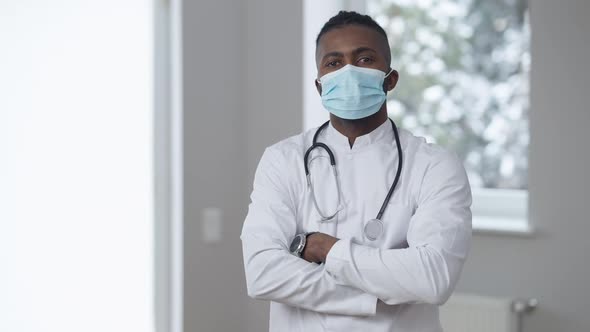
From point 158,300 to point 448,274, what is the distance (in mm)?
1360

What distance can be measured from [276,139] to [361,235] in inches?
51.2

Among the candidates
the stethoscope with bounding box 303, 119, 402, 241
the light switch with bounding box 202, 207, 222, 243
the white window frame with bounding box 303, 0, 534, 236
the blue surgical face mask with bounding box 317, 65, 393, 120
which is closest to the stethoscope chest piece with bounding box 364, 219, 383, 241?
the stethoscope with bounding box 303, 119, 402, 241

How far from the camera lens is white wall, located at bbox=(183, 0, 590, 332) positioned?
2.47 metres

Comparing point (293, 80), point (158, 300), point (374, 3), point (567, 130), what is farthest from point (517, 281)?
point (374, 3)

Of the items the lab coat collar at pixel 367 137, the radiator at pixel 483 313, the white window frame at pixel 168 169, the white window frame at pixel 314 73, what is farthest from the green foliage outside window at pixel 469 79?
the lab coat collar at pixel 367 137

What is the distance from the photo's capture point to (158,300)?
98.5 inches

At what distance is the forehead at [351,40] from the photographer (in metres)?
1.59

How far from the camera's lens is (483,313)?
2.57 metres

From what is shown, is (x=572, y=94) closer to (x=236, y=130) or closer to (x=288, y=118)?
(x=288, y=118)

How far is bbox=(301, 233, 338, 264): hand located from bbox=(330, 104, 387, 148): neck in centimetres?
27

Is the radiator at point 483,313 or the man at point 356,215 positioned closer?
the man at point 356,215

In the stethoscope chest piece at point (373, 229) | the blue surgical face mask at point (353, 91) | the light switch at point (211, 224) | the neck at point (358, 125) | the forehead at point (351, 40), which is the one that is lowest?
the light switch at point (211, 224)
